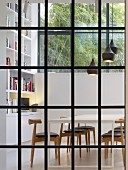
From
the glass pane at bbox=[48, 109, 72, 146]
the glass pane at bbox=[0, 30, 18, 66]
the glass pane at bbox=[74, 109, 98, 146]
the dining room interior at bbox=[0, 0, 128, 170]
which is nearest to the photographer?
the glass pane at bbox=[0, 30, 18, 66]

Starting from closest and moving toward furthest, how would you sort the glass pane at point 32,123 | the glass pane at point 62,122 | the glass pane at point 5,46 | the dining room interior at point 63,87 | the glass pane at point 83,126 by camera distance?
1. the glass pane at point 32,123
2. the glass pane at point 5,46
3. the glass pane at point 83,126
4. the glass pane at point 62,122
5. the dining room interior at point 63,87

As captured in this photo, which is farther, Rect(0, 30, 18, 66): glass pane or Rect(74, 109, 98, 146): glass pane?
Rect(74, 109, 98, 146): glass pane

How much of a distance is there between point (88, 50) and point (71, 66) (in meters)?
4.99

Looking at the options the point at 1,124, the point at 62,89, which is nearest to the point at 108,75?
the point at 62,89

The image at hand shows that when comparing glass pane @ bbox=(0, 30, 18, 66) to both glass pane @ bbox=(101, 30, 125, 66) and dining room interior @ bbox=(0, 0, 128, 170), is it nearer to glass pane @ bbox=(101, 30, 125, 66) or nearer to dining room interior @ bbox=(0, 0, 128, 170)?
dining room interior @ bbox=(0, 0, 128, 170)

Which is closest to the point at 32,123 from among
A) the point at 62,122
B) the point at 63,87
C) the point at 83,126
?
the point at 62,122

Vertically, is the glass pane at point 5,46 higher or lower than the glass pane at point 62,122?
higher

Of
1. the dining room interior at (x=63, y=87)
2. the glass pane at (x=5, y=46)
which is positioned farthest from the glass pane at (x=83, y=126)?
the glass pane at (x=5, y=46)

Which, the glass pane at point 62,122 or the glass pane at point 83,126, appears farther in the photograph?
the glass pane at point 62,122

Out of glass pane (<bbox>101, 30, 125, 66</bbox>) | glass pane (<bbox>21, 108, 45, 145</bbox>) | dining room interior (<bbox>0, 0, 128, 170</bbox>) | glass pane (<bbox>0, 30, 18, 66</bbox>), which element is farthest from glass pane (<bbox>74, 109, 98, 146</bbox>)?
Answer: glass pane (<bbox>0, 30, 18, 66</bbox>)

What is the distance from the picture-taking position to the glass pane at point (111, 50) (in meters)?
1.77

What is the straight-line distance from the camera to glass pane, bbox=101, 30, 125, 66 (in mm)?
1770

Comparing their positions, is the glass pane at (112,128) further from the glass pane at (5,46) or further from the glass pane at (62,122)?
the glass pane at (5,46)

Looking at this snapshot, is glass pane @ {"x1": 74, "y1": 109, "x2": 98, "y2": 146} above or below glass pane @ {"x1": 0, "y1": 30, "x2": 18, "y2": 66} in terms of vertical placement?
below
